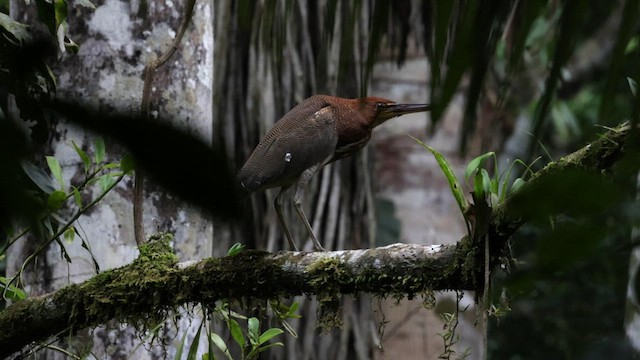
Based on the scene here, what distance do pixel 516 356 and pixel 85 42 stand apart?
482 centimetres

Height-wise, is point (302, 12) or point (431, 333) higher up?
point (302, 12)

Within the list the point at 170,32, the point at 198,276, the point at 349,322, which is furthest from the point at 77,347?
the point at 349,322

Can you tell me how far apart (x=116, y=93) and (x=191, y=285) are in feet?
2.44

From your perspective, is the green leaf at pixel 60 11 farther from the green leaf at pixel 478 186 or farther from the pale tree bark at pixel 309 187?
the pale tree bark at pixel 309 187

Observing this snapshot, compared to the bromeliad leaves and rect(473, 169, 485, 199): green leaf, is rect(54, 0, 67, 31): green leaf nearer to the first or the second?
rect(473, 169, 485, 199): green leaf

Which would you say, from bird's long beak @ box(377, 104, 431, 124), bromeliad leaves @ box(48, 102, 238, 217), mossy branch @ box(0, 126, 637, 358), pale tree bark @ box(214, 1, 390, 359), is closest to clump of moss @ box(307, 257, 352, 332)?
mossy branch @ box(0, 126, 637, 358)

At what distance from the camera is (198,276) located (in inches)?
97.2

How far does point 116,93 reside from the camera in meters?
2.92

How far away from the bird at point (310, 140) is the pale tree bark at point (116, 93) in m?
0.23

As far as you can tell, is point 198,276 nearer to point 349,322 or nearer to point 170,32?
point 170,32

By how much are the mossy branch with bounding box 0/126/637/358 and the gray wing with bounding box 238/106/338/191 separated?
21.9 inches

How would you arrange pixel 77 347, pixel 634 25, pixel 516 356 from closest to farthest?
pixel 634 25 → pixel 77 347 → pixel 516 356

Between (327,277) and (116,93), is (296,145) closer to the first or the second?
(116,93)

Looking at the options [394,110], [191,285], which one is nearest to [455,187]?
[191,285]
